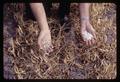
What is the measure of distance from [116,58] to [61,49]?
0.32 m

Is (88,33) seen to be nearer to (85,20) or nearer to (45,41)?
(85,20)

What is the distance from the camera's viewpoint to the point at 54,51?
153 centimetres

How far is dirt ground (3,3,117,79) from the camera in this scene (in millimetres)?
1517

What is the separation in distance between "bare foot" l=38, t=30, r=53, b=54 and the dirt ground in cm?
2

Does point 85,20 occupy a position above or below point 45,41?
above

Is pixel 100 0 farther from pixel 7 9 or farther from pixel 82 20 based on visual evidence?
pixel 7 9

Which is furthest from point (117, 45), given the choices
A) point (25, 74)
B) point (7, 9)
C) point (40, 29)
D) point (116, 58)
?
point (7, 9)

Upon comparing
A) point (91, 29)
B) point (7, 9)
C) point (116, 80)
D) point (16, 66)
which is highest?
point (7, 9)

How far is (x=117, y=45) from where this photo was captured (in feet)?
5.03

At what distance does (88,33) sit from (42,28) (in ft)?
0.88

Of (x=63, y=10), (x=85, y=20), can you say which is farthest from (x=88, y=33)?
(x=63, y=10)

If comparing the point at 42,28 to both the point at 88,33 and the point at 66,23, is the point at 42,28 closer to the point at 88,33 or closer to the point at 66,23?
the point at 66,23

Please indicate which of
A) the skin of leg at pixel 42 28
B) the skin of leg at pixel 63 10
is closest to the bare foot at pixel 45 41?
the skin of leg at pixel 42 28

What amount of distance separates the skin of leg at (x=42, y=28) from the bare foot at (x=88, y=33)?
198mm
